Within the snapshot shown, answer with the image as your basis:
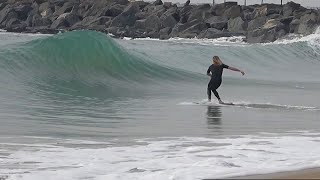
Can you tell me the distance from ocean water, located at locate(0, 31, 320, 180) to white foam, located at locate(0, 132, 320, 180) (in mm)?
10

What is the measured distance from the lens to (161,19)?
188 feet

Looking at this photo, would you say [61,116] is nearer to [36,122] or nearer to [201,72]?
[36,122]

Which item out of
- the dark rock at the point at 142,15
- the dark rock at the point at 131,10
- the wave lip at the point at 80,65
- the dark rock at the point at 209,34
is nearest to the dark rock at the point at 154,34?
the dark rock at the point at 209,34

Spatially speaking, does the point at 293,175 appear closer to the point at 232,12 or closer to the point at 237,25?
the point at 237,25

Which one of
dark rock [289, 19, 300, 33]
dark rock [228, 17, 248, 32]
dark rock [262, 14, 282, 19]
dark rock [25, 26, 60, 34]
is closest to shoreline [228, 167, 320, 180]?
dark rock [289, 19, 300, 33]

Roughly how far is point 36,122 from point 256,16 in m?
48.1

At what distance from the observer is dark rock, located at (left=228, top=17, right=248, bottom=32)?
54.0 m

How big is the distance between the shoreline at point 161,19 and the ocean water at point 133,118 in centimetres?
2488

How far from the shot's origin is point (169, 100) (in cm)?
1568

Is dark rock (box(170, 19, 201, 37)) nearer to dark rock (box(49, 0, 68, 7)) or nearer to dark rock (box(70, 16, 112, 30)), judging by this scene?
dark rock (box(70, 16, 112, 30))

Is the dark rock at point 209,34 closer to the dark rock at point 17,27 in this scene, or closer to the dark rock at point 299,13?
the dark rock at point 299,13

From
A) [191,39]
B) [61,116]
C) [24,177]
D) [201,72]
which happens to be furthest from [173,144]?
[191,39]

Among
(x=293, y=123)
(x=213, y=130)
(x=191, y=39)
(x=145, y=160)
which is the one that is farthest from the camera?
(x=191, y=39)

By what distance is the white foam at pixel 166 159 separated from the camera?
6.95 meters
